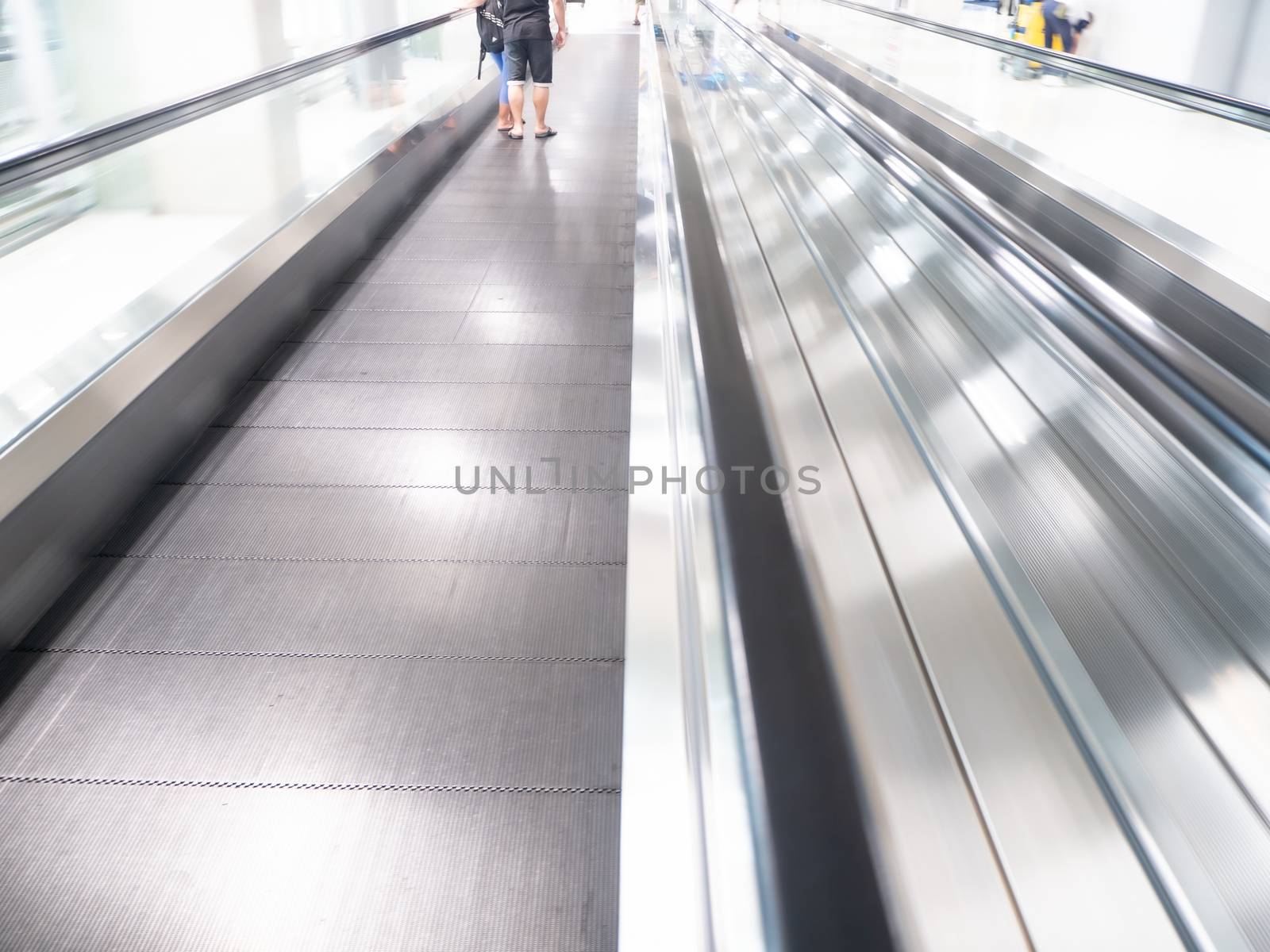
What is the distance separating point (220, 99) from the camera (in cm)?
421

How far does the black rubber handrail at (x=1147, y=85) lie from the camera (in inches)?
144

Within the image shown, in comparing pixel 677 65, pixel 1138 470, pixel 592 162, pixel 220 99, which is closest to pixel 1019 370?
pixel 1138 470

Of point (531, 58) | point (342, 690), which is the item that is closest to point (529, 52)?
point (531, 58)

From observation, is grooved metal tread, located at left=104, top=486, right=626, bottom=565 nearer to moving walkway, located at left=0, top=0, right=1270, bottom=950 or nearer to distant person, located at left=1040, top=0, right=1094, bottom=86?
moving walkway, located at left=0, top=0, right=1270, bottom=950

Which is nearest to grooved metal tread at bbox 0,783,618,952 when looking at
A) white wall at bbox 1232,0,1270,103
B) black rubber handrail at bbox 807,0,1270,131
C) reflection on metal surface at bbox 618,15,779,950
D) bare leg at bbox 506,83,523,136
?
reflection on metal surface at bbox 618,15,779,950

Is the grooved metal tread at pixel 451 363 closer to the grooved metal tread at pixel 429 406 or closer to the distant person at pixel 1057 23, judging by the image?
the grooved metal tread at pixel 429 406

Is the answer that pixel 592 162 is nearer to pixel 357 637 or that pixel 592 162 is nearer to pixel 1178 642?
A: pixel 357 637

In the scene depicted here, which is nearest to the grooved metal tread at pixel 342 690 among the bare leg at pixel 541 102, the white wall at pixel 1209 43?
the bare leg at pixel 541 102

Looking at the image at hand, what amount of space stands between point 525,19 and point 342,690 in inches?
244

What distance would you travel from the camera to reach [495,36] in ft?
24.2

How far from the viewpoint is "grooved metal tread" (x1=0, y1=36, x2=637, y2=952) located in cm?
152

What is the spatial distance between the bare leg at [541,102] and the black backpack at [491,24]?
1.47 feet

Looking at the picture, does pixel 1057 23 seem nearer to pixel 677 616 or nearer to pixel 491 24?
pixel 491 24

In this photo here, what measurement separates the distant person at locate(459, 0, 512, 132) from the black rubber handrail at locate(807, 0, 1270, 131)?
377 cm
